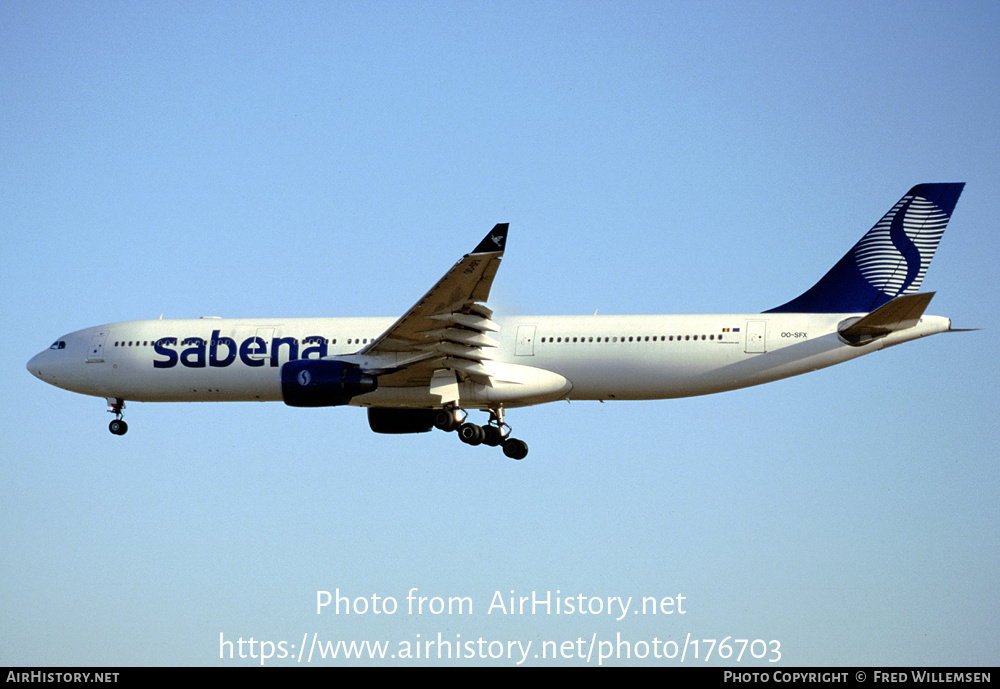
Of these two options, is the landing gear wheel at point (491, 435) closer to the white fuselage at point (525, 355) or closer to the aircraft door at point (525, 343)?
the white fuselage at point (525, 355)

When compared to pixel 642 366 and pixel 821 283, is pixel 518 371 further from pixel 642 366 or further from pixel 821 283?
pixel 821 283

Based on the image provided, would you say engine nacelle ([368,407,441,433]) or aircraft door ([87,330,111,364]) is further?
aircraft door ([87,330,111,364])

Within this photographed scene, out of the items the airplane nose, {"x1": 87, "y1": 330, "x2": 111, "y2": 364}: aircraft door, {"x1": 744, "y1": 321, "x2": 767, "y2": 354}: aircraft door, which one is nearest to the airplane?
{"x1": 744, "y1": 321, "x2": 767, "y2": 354}: aircraft door

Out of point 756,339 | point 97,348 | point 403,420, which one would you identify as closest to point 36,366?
point 97,348

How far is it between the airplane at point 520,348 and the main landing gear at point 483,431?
41 millimetres

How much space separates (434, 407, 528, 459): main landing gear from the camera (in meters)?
37.0

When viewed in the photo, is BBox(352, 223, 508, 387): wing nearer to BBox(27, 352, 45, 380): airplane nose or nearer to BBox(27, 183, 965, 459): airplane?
BBox(27, 183, 965, 459): airplane

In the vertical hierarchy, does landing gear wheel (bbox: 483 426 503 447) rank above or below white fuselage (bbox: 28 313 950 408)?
below

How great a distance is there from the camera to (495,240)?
3130cm

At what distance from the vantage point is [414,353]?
35594mm

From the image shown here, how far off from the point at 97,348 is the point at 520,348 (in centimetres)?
1379

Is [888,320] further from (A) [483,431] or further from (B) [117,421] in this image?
(B) [117,421]

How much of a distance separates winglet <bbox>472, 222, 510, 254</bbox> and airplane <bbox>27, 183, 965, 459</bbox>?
64cm

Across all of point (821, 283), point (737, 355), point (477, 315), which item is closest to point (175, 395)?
point (477, 315)
